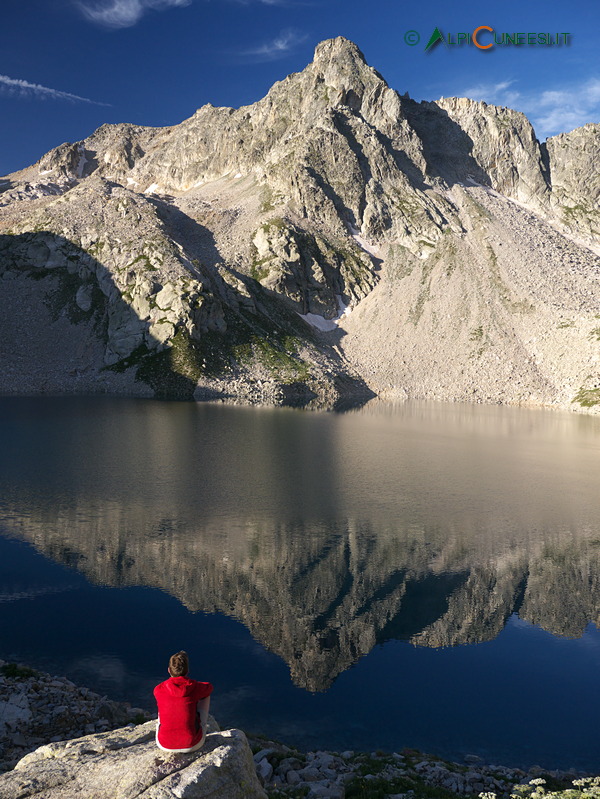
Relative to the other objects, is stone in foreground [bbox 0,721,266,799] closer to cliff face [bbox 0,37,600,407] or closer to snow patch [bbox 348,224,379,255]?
cliff face [bbox 0,37,600,407]

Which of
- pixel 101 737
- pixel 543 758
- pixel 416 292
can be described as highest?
pixel 416 292

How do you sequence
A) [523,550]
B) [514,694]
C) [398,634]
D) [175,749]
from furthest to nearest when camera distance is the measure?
[523,550] < [398,634] < [514,694] < [175,749]

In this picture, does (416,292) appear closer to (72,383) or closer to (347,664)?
(72,383)

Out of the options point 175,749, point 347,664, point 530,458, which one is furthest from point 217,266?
point 175,749

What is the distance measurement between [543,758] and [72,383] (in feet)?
404

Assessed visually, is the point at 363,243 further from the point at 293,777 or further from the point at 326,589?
the point at 293,777

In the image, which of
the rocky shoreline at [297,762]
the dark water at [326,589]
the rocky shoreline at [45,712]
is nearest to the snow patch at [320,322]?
the dark water at [326,589]

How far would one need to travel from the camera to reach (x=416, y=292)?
549 feet

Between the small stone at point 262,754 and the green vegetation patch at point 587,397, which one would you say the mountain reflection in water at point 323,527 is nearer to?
the small stone at point 262,754

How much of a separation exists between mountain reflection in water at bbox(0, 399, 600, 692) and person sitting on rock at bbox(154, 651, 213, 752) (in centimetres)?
1315

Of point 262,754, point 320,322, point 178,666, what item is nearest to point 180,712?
point 178,666

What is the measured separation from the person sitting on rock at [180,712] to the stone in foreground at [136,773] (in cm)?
21

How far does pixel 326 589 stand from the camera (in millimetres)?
30312

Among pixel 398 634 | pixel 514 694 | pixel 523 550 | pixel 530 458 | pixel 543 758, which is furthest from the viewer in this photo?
pixel 530 458
